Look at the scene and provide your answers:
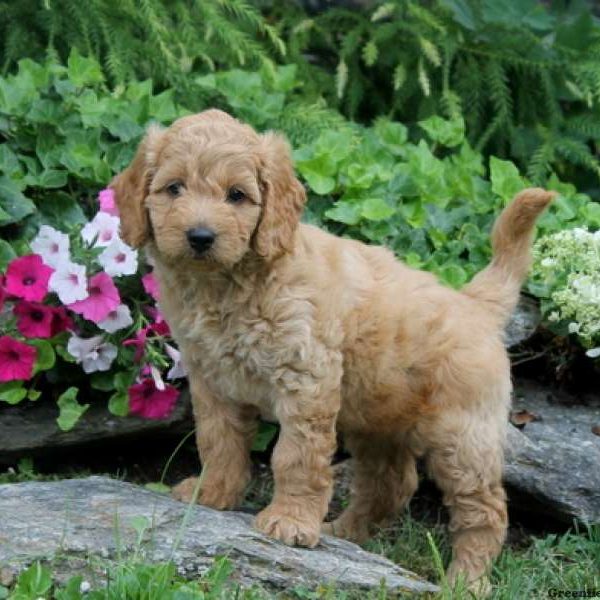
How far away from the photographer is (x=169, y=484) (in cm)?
594

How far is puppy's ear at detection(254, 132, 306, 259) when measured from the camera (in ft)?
14.6

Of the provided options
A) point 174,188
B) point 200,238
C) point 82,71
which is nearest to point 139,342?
point 174,188

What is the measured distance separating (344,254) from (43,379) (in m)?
1.75

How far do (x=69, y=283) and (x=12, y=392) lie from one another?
0.55 m

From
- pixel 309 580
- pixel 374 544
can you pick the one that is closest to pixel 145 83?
pixel 374 544

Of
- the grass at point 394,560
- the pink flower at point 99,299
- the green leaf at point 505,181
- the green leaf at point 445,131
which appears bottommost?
the grass at point 394,560

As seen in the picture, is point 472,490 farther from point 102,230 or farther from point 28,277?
point 28,277

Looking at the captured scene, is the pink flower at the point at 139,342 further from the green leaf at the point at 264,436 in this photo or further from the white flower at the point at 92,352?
the green leaf at the point at 264,436

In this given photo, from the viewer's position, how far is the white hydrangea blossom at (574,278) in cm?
570

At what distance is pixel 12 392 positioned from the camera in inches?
218

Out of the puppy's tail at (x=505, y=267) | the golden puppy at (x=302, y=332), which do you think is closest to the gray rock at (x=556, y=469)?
the golden puppy at (x=302, y=332)

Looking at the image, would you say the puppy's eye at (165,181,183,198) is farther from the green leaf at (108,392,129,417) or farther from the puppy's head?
the green leaf at (108,392,129,417)

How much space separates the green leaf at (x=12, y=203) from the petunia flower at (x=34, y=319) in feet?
1.60

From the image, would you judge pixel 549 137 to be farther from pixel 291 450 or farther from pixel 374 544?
pixel 291 450
